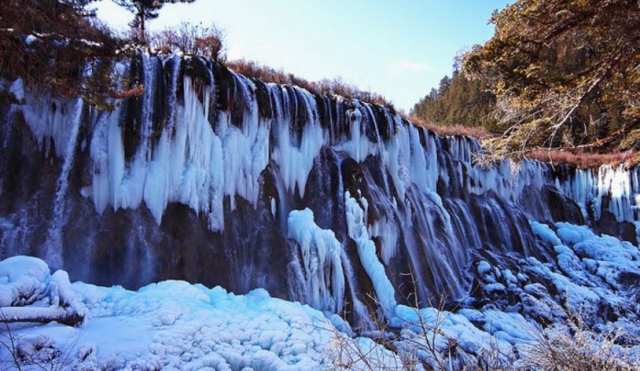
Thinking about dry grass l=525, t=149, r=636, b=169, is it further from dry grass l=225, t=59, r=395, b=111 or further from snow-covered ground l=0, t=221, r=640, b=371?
snow-covered ground l=0, t=221, r=640, b=371

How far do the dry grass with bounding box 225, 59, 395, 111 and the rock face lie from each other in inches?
63.5

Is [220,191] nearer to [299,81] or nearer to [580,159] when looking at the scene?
[299,81]

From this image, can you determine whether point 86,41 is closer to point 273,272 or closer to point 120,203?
point 120,203

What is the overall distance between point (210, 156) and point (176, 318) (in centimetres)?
364

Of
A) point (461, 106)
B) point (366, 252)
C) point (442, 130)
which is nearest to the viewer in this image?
point (366, 252)

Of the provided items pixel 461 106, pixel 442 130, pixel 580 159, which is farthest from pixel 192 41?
pixel 461 106

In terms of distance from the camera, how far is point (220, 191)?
7.52 m

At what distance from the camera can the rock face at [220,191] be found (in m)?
6.11

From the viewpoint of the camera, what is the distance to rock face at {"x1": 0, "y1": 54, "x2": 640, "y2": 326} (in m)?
6.11

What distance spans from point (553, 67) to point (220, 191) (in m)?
6.60

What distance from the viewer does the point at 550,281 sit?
12.0m

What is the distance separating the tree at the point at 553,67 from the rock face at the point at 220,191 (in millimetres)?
2182

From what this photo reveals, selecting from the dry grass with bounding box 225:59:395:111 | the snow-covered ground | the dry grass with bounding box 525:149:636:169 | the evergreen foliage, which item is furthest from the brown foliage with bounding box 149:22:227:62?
the evergreen foliage

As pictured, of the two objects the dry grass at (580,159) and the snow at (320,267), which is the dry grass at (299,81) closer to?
the snow at (320,267)
